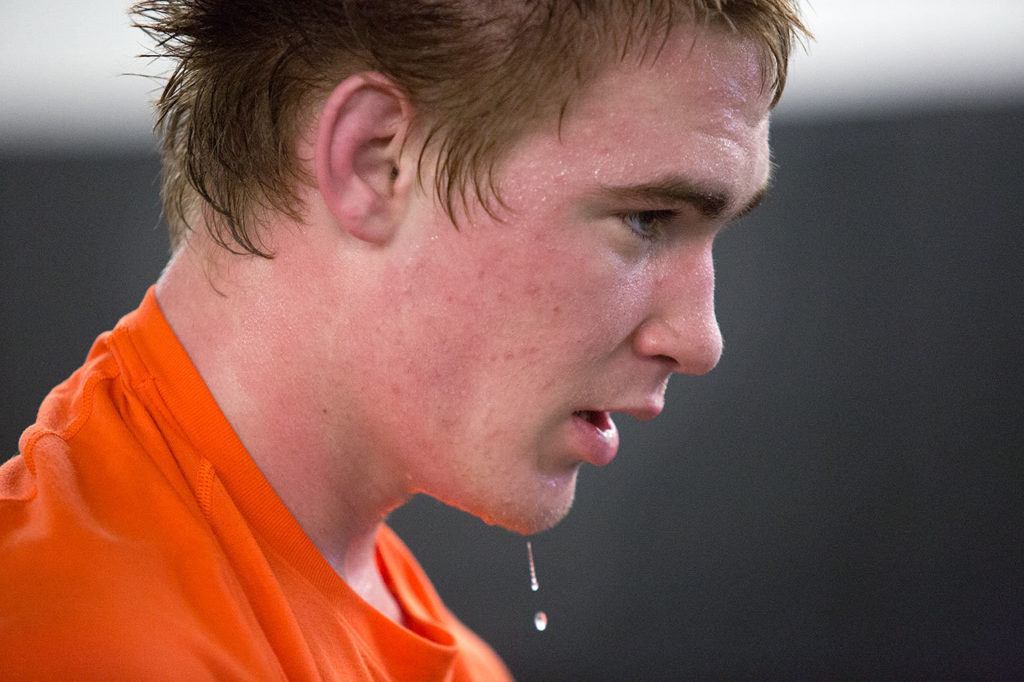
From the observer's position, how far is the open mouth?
0.86 metres

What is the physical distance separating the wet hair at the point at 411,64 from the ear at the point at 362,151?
0.02 m

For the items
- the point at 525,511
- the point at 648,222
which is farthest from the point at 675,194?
the point at 525,511

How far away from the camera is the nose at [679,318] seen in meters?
0.83

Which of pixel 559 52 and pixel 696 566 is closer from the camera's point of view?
pixel 559 52

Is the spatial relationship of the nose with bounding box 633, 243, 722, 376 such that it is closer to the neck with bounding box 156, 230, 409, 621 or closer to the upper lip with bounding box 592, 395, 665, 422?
the upper lip with bounding box 592, 395, 665, 422

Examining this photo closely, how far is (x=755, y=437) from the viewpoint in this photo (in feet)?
6.55

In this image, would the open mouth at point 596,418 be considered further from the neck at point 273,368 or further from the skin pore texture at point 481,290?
the neck at point 273,368

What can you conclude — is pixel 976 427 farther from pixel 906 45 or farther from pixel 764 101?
pixel 764 101

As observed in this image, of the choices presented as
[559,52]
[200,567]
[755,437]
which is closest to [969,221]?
[755,437]

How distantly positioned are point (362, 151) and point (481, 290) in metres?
0.14

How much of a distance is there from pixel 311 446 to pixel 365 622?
0.47 ft

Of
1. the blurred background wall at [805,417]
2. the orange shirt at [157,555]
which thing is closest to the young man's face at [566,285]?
the orange shirt at [157,555]

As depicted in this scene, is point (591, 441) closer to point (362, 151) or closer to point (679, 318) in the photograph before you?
point (679, 318)

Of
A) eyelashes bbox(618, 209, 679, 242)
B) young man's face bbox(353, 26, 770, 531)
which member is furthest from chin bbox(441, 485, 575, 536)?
eyelashes bbox(618, 209, 679, 242)
